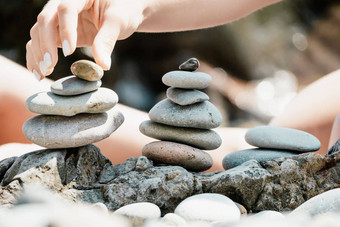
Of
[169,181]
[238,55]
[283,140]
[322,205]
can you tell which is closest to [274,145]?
[283,140]

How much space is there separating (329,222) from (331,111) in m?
1.83

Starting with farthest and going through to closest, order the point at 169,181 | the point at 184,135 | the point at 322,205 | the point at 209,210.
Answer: the point at 184,135, the point at 169,181, the point at 209,210, the point at 322,205

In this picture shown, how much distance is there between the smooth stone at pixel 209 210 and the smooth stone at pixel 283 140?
42 cm

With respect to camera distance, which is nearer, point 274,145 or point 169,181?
point 169,181

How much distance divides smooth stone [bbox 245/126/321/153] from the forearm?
25.2 inches

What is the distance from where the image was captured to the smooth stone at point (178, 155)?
50.2 inches

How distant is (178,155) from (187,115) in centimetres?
13

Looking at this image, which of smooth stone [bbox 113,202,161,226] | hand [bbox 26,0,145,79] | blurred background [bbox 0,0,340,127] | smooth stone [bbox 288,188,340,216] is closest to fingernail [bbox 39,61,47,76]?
hand [bbox 26,0,145,79]

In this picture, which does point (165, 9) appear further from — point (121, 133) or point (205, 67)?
point (205, 67)

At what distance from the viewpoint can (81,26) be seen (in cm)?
152

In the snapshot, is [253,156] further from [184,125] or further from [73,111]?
[73,111]

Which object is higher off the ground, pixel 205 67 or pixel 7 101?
pixel 205 67

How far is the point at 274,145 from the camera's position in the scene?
1379 millimetres

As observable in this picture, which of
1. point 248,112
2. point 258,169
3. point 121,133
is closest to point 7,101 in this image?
point 121,133
